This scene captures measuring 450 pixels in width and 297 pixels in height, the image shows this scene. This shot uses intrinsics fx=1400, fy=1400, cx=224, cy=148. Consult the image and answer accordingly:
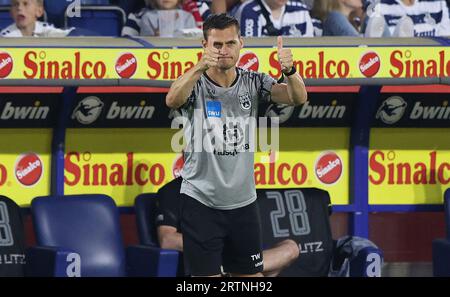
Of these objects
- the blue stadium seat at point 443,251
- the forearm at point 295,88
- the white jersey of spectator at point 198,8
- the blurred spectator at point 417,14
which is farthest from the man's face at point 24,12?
the blue stadium seat at point 443,251

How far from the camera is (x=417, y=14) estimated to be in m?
11.2

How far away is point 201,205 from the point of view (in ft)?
26.1

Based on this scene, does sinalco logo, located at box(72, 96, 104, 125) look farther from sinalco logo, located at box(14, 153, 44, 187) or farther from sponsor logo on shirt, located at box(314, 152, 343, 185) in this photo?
sponsor logo on shirt, located at box(314, 152, 343, 185)

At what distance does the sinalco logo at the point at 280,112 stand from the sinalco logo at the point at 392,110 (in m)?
0.67

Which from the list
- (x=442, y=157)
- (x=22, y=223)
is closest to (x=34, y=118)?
(x=22, y=223)

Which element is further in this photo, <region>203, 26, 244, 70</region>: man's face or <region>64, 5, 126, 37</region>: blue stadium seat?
<region>64, 5, 126, 37</region>: blue stadium seat

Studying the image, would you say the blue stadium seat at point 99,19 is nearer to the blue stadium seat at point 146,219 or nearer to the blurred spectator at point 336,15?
the blurred spectator at point 336,15

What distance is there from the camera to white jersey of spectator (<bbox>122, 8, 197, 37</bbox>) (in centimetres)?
1027

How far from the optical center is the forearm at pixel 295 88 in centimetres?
773

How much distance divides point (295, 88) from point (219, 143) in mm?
533

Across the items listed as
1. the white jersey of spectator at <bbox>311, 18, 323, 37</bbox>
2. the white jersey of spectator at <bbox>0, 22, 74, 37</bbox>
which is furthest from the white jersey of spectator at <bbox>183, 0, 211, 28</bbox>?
the white jersey of spectator at <bbox>0, 22, 74, 37</bbox>

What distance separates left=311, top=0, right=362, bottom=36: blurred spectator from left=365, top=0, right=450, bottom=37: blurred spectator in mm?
171

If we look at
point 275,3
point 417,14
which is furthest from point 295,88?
point 417,14

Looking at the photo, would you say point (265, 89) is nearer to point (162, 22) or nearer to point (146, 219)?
point (146, 219)
